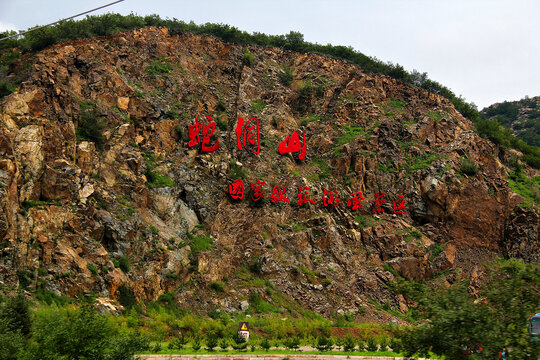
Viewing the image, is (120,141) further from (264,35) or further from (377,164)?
(264,35)

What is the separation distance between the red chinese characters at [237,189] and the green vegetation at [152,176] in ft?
17.0

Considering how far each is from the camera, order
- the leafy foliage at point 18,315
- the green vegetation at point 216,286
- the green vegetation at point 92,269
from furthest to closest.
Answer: the green vegetation at point 216,286, the green vegetation at point 92,269, the leafy foliage at point 18,315

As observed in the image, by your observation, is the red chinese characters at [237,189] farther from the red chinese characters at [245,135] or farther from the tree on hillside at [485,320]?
the tree on hillside at [485,320]

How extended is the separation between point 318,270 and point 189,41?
3048 cm

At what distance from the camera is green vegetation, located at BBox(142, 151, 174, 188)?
2971cm

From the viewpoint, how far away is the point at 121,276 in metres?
22.9

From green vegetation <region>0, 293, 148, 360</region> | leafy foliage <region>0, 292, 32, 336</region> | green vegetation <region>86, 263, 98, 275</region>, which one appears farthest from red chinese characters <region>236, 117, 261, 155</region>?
green vegetation <region>0, 293, 148, 360</region>

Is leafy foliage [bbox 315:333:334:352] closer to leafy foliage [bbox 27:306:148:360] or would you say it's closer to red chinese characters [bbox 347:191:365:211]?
leafy foliage [bbox 27:306:148:360]

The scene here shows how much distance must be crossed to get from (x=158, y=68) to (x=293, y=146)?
16.1 meters

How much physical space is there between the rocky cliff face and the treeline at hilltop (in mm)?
2220

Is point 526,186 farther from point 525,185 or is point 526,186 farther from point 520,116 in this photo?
point 520,116

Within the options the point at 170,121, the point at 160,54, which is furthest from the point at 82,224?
the point at 160,54

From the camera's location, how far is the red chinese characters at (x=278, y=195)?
34.6 meters

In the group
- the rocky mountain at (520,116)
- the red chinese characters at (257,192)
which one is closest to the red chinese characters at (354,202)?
the red chinese characters at (257,192)
